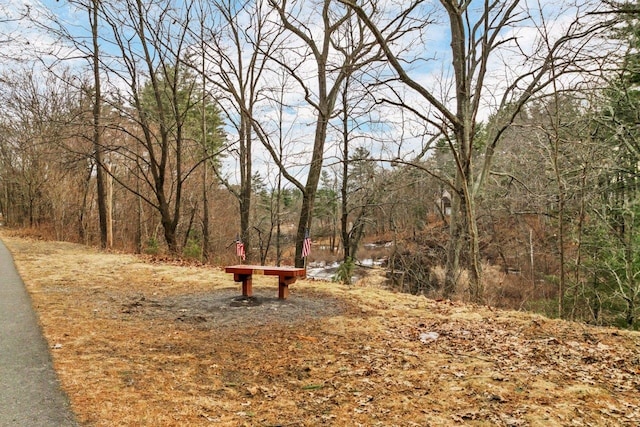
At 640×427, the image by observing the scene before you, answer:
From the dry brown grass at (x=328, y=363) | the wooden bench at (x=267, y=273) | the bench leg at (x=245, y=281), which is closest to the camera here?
the dry brown grass at (x=328, y=363)

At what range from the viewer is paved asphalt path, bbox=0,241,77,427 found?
2764 millimetres

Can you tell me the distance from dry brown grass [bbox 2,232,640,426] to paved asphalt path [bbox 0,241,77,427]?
4.4 inches

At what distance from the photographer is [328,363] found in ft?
13.3

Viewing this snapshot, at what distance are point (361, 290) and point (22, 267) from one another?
7221mm

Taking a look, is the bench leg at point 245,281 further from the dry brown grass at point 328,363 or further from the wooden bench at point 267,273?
the dry brown grass at point 328,363

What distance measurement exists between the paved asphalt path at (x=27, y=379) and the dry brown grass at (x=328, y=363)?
0.11 m

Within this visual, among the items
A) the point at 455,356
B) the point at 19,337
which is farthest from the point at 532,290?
the point at 19,337

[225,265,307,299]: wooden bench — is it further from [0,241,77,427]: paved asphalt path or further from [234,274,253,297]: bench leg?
[0,241,77,427]: paved asphalt path

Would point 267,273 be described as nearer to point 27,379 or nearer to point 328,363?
point 328,363

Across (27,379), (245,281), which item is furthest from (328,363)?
(245,281)

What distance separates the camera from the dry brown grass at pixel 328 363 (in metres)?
3.04

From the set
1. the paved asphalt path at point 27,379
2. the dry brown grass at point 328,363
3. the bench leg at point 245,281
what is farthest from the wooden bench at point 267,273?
the paved asphalt path at point 27,379

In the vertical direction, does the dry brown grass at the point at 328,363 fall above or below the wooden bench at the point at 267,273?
A: below

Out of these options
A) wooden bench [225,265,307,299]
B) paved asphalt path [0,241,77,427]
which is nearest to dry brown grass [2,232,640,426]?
paved asphalt path [0,241,77,427]
